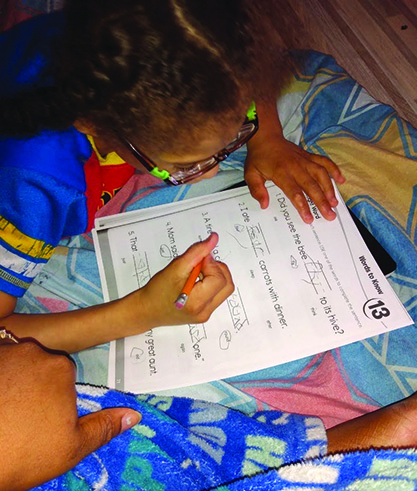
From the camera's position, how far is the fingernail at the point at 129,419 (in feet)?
2.11

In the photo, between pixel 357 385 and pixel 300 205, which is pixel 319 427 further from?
pixel 300 205

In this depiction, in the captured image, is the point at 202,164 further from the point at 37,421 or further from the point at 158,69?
the point at 37,421

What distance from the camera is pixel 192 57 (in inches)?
21.0

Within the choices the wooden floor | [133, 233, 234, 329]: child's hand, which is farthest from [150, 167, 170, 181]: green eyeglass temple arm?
the wooden floor

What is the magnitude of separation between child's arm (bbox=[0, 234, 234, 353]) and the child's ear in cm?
22

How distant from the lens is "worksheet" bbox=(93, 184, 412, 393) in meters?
0.71

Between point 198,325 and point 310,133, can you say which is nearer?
point 198,325

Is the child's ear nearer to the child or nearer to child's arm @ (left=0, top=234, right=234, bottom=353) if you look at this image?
the child

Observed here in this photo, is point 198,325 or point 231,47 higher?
point 231,47

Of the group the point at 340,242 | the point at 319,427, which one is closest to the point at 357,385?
the point at 319,427

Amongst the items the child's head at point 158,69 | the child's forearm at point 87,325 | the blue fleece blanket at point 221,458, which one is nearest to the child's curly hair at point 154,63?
the child's head at point 158,69

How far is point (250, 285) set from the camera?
0.77 m

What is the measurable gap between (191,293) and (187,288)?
1 centimetres

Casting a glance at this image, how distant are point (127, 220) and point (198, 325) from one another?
24 cm
